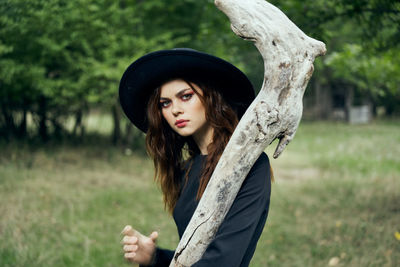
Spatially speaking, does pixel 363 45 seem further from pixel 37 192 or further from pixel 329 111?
pixel 329 111

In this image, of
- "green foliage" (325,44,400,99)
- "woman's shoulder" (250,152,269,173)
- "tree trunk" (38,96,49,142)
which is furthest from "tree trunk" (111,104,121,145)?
"woman's shoulder" (250,152,269,173)

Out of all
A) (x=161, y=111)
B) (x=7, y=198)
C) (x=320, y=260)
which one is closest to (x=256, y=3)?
(x=161, y=111)

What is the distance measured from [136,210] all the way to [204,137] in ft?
14.5

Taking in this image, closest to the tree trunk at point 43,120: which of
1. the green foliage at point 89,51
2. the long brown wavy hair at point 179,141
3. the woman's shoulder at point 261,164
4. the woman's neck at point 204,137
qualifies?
the green foliage at point 89,51

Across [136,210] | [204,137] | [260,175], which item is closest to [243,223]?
[260,175]

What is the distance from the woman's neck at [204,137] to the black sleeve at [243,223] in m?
0.36

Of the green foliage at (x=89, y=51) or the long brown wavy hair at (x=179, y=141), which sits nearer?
the long brown wavy hair at (x=179, y=141)

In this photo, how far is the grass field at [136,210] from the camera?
14.1ft

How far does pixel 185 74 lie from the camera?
1.76 meters

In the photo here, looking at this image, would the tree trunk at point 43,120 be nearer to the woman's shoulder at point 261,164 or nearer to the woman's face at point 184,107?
the woman's face at point 184,107

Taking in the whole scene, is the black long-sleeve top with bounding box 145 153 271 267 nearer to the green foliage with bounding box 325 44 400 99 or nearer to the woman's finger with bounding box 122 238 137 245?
the woman's finger with bounding box 122 238 137 245

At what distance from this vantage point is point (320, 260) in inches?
169

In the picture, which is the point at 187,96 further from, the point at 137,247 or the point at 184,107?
the point at 137,247

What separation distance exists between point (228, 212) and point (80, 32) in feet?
24.6
